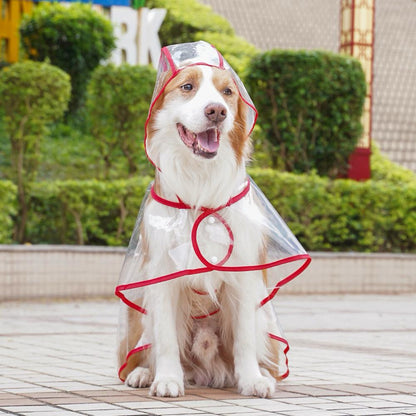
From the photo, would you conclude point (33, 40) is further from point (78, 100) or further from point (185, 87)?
point (185, 87)

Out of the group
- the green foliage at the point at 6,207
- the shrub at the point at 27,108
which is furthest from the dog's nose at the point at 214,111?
the shrub at the point at 27,108

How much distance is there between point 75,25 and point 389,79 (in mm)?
11265

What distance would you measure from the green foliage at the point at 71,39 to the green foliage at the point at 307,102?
3264 mm

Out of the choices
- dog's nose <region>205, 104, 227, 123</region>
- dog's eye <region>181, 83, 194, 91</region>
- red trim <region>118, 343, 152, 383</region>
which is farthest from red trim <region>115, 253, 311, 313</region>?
dog's eye <region>181, 83, 194, 91</region>

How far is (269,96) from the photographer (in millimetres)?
13430

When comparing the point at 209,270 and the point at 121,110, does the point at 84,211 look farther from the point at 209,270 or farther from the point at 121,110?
the point at 209,270

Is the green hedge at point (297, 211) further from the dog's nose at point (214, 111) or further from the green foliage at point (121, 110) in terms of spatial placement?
the dog's nose at point (214, 111)

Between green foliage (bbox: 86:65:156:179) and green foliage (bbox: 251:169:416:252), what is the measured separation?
81.3 inches

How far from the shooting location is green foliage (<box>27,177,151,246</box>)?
11422mm

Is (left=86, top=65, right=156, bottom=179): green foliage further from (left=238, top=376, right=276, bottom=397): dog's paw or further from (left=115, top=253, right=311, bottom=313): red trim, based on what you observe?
(left=238, top=376, right=276, bottom=397): dog's paw

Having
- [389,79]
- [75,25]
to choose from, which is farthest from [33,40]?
[389,79]

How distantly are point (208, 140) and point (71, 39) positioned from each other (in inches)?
452

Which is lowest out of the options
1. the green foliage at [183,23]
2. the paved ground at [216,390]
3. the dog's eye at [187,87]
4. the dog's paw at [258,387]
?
the paved ground at [216,390]

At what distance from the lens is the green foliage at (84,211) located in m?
11.4
